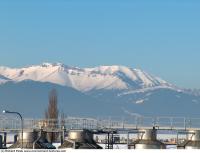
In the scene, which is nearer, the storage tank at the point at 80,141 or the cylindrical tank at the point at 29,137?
the storage tank at the point at 80,141

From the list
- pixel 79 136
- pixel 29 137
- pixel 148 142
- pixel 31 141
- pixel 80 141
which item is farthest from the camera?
pixel 29 137

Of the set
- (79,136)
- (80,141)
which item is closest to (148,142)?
(80,141)

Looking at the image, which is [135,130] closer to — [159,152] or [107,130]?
[107,130]

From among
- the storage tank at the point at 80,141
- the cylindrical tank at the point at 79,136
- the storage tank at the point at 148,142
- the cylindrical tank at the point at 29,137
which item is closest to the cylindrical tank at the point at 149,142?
the storage tank at the point at 148,142

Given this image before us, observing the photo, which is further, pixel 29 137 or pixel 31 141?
pixel 29 137

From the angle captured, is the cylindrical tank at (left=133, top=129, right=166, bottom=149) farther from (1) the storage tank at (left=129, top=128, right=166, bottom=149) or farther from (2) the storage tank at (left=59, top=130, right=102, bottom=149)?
(2) the storage tank at (left=59, top=130, right=102, bottom=149)

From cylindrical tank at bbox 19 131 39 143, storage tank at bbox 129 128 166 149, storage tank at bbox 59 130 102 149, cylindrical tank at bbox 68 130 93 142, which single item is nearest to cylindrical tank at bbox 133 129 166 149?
storage tank at bbox 129 128 166 149

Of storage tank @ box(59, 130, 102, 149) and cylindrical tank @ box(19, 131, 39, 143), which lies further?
cylindrical tank @ box(19, 131, 39, 143)

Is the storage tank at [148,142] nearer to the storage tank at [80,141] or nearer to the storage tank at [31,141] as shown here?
the storage tank at [80,141]

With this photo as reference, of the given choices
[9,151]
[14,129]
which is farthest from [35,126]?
[9,151]

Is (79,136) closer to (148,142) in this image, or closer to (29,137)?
(29,137)

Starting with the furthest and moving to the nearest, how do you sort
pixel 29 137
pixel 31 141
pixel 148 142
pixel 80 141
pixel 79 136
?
1. pixel 29 137
2. pixel 31 141
3. pixel 148 142
4. pixel 79 136
5. pixel 80 141

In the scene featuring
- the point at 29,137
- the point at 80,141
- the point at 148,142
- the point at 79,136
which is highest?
the point at 79,136

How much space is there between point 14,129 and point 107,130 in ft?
66.0
